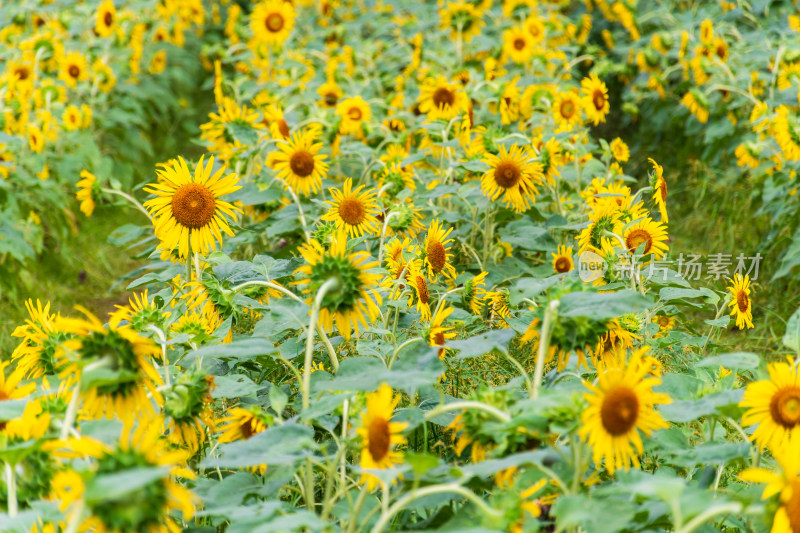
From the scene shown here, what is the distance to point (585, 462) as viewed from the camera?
1221 mm

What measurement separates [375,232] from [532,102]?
135 centimetres

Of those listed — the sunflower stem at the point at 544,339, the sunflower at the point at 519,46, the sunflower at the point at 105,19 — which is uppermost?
the sunflower at the point at 105,19

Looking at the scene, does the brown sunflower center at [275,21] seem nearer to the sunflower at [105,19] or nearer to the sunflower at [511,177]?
the sunflower at [105,19]

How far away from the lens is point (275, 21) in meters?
4.40

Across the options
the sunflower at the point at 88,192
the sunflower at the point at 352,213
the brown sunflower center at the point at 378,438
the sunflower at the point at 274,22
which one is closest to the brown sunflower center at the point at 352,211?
the sunflower at the point at 352,213

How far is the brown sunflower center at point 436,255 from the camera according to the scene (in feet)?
7.09

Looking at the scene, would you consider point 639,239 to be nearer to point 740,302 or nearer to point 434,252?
point 740,302

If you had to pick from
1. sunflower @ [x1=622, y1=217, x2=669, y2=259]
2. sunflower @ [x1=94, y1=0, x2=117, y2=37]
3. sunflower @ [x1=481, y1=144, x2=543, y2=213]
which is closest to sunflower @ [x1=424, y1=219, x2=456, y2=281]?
sunflower @ [x1=481, y1=144, x2=543, y2=213]

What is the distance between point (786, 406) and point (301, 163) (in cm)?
168

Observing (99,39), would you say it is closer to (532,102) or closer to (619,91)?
(532,102)

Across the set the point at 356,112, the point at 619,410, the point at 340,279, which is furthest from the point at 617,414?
the point at 356,112

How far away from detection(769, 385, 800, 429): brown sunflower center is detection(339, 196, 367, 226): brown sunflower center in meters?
1.23

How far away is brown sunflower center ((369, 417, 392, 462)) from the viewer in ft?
4.12

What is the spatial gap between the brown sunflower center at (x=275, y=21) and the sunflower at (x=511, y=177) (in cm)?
233
